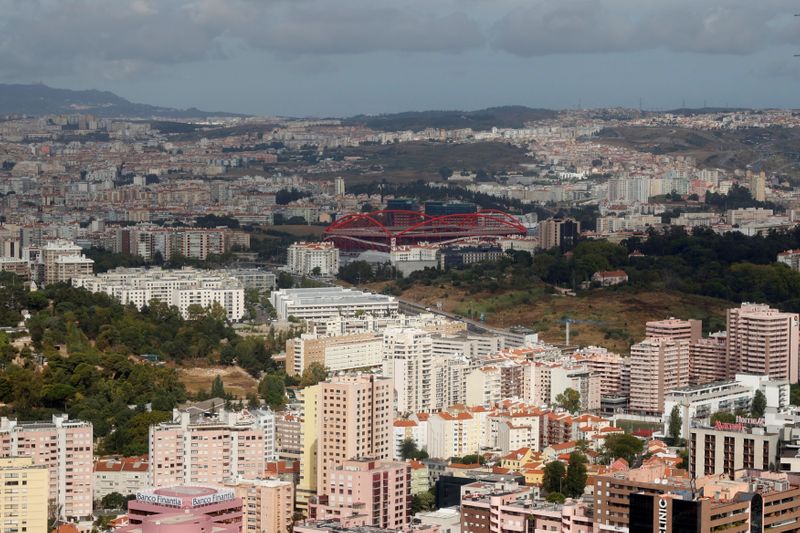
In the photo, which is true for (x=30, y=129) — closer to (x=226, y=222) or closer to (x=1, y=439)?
(x=226, y=222)

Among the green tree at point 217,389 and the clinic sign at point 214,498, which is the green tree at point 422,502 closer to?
the clinic sign at point 214,498

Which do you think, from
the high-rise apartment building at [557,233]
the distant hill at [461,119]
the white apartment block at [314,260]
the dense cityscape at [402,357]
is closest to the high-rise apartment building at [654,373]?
the dense cityscape at [402,357]

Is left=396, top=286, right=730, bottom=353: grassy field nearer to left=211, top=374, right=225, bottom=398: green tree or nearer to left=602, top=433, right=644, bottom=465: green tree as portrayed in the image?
left=211, top=374, right=225, bottom=398: green tree

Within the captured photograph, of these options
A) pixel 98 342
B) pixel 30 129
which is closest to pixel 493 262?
pixel 98 342

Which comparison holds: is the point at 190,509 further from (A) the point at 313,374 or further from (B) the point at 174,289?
(B) the point at 174,289

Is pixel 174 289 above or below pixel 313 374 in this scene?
above

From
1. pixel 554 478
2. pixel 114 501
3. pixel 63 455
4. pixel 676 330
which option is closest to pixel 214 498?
pixel 114 501

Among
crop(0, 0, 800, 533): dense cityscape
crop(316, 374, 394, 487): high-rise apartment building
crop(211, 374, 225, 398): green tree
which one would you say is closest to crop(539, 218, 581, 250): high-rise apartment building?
crop(0, 0, 800, 533): dense cityscape
